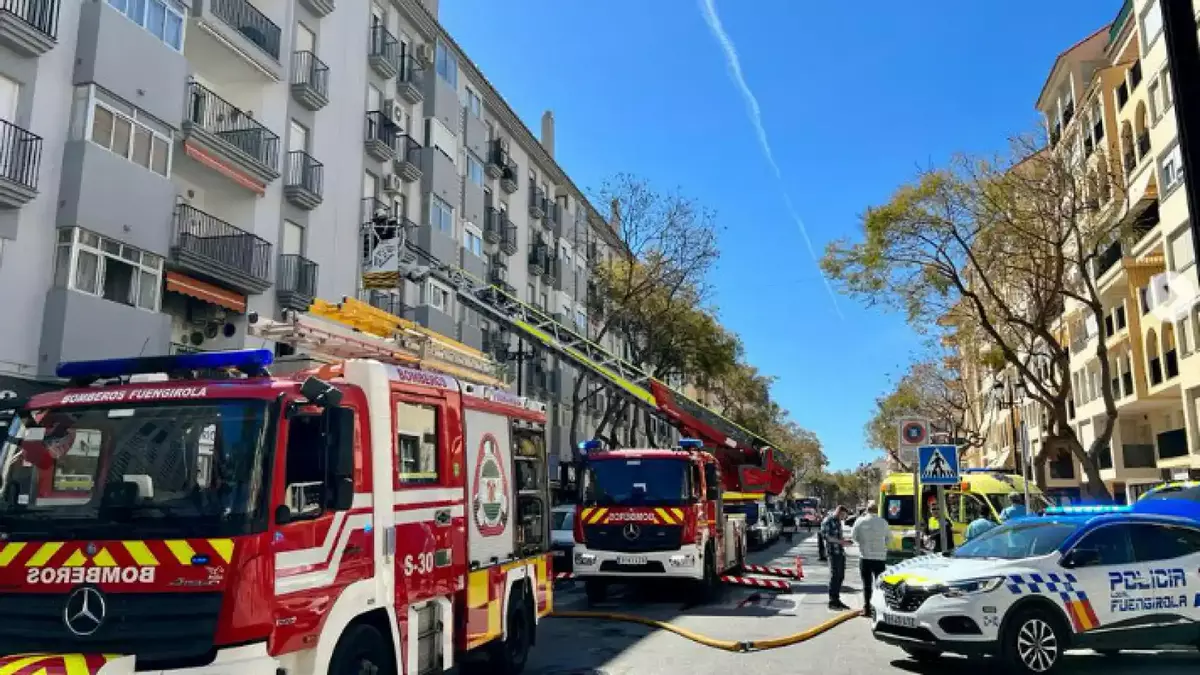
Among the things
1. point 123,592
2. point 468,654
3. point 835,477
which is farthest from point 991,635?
point 835,477

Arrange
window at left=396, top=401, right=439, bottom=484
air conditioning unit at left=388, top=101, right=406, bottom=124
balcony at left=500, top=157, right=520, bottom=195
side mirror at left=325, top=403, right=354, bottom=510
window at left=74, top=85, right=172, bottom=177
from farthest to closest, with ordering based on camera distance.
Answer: balcony at left=500, top=157, right=520, bottom=195, air conditioning unit at left=388, top=101, right=406, bottom=124, window at left=74, top=85, right=172, bottom=177, window at left=396, top=401, right=439, bottom=484, side mirror at left=325, top=403, right=354, bottom=510

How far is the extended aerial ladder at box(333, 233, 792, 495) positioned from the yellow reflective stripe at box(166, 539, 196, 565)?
13.8 m

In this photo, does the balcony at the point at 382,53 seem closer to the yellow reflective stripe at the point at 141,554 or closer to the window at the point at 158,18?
the window at the point at 158,18

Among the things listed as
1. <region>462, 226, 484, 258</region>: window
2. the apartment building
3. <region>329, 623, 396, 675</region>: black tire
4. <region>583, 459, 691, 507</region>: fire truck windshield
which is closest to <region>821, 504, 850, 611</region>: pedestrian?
<region>583, 459, 691, 507</region>: fire truck windshield

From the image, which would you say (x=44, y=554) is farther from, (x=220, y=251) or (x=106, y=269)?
(x=220, y=251)

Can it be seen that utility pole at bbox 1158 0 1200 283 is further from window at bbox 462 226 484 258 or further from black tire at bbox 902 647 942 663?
window at bbox 462 226 484 258

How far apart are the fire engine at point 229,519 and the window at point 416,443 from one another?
0.02 metres

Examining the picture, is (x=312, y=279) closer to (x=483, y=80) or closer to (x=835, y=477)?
(x=483, y=80)

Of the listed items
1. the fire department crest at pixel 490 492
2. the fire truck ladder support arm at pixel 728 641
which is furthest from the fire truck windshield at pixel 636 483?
the fire department crest at pixel 490 492

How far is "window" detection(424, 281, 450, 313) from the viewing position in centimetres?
2905

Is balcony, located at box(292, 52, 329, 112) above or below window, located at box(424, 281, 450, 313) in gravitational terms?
above

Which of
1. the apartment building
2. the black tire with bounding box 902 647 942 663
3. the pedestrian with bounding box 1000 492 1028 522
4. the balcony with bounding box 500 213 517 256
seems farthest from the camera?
the balcony with bounding box 500 213 517 256

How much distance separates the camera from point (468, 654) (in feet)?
26.1

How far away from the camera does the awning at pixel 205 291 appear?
18.5m
